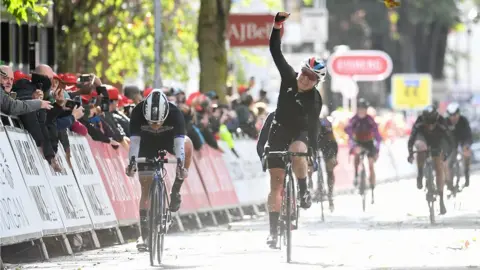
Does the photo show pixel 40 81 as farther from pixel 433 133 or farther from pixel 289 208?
pixel 433 133

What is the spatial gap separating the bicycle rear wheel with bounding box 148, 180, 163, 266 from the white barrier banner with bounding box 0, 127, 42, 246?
112 cm

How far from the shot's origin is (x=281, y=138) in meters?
17.5

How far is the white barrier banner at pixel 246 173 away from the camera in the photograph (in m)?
27.1

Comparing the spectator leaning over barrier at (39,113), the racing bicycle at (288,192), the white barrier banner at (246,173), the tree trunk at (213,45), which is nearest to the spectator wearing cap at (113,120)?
the spectator leaning over barrier at (39,113)

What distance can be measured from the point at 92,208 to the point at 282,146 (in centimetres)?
278

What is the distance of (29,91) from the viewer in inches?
710

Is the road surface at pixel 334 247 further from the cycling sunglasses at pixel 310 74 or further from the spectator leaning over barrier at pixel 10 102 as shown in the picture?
the cycling sunglasses at pixel 310 74

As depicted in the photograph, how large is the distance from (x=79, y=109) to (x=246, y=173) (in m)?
9.41

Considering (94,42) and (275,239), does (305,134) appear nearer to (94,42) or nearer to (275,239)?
(275,239)

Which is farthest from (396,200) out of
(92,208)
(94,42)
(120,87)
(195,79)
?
(195,79)

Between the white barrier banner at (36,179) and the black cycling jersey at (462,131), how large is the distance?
15.5 m

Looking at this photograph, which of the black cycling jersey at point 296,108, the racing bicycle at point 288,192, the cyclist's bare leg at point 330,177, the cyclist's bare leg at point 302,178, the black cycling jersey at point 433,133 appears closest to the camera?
the racing bicycle at point 288,192

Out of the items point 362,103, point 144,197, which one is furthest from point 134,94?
point 362,103

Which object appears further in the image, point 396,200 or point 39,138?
point 396,200
